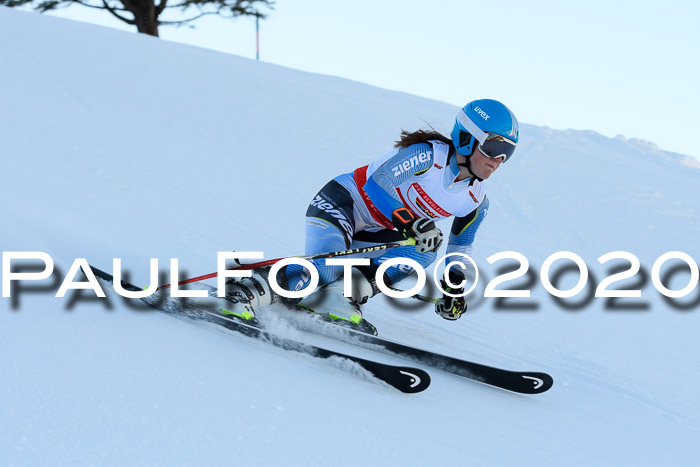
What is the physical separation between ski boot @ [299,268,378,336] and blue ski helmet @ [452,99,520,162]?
1.03 m

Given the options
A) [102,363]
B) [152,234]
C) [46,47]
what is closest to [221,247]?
[152,234]

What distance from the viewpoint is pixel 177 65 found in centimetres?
1155

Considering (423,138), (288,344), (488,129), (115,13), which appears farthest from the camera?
(115,13)

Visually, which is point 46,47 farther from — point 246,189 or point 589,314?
point 589,314

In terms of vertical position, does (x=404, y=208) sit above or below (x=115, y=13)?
below

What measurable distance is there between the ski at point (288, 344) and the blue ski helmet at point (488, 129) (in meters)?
1.33

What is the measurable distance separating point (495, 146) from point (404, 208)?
0.58 meters

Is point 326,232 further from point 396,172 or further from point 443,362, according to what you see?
point 443,362

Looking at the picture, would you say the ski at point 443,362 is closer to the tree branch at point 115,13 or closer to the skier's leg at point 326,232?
the skier's leg at point 326,232

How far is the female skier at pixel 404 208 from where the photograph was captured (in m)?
3.57

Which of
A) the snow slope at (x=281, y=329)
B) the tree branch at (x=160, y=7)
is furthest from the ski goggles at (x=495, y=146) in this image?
the tree branch at (x=160, y=7)

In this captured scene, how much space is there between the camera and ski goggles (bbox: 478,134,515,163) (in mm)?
3504

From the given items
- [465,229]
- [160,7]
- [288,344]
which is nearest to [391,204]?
[465,229]

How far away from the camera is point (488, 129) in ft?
11.5
